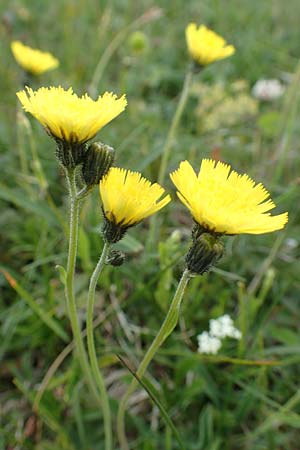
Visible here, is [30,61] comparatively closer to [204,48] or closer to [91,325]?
[204,48]

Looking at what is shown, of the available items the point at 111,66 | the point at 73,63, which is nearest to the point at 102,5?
the point at 111,66

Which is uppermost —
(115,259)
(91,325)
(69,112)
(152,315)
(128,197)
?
(69,112)

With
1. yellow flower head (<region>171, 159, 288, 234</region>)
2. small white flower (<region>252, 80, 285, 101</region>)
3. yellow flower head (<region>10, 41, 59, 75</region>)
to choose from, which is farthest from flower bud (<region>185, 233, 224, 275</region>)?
small white flower (<region>252, 80, 285, 101</region>)

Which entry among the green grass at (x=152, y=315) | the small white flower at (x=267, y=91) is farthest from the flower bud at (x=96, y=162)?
the small white flower at (x=267, y=91)

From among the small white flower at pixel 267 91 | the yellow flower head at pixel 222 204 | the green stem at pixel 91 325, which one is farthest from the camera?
the small white flower at pixel 267 91

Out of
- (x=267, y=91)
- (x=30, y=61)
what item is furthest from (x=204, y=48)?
(x=267, y=91)

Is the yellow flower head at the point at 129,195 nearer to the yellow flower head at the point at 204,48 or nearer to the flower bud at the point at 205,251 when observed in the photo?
the flower bud at the point at 205,251
